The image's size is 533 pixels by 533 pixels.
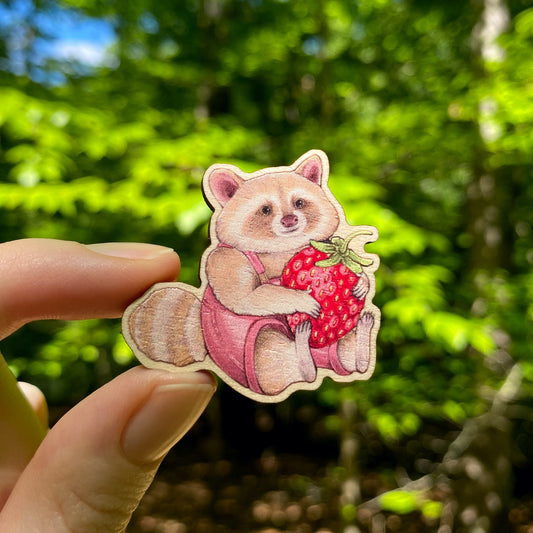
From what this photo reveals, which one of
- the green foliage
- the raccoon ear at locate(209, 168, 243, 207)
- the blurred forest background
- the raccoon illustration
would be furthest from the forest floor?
the raccoon ear at locate(209, 168, 243, 207)

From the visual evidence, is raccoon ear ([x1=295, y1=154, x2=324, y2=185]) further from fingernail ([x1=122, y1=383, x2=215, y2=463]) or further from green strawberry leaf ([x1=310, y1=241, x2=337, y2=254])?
fingernail ([x1=122, y1=383, x2=215, y2=463])

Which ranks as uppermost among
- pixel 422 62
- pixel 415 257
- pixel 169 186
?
pixel 422 62

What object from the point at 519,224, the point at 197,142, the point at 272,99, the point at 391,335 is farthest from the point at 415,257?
the point at 272,99

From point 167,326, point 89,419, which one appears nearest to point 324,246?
point 167,326

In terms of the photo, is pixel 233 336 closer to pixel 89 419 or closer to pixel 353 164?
pixel 89 419

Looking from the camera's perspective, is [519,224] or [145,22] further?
[145,22]

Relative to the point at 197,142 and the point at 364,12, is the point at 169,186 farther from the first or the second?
the point at 364,12

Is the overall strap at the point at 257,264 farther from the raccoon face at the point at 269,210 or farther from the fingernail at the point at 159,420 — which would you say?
the fingernail at the point at 159,420
